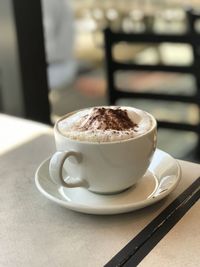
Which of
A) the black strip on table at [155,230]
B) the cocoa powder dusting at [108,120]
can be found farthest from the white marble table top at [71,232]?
the cocoa powder dusting at [108,120]

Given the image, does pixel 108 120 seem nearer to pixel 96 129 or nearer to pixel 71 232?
pixel 96 129

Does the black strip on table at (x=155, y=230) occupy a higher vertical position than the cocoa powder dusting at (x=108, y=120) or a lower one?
lower

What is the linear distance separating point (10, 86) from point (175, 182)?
102 cm

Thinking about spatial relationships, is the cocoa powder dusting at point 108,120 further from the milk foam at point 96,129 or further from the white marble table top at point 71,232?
the white marble table top at point 71,232

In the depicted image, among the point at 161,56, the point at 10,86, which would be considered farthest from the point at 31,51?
the point at 161,56

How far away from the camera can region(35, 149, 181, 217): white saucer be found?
0.63m

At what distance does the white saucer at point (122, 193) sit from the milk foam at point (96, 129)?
9cm

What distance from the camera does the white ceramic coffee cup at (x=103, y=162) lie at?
0.62m

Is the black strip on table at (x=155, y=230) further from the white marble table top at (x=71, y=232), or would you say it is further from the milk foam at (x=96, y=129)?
the milk foam at (x=96, y=129)

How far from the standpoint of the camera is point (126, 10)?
3.56 meters

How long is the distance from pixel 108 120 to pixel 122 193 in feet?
0.34

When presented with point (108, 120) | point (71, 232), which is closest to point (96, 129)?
point (108, 120)

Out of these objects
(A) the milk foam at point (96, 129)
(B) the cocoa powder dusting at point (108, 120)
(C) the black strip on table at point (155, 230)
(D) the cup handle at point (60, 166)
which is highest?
(B) the cocoa powder dusting at point (108, 120)

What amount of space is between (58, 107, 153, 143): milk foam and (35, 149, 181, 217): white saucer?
87 mm
